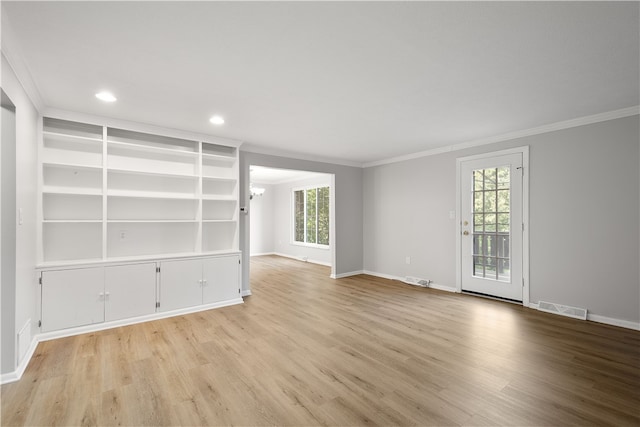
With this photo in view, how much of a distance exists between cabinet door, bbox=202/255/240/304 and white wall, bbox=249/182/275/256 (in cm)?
520

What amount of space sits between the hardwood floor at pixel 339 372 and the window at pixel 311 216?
4.40m

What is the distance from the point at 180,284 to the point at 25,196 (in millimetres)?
1825

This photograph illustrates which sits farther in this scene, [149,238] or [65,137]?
[149,238]

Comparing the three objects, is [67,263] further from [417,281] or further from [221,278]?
[417,281]

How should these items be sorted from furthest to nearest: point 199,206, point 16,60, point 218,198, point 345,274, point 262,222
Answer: point 262,222 < point 345,274 < point 218,198 < point 199,206 < point 16,60

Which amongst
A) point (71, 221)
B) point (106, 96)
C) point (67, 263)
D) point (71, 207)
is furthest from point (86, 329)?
point (106, 96)

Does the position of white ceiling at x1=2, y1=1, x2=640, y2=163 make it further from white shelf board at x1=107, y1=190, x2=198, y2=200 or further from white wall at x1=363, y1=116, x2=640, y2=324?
white shelf board at x1=107, y1=190, x2=198, y2=200

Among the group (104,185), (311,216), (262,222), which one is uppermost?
(104,185)

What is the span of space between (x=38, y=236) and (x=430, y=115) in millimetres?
4369

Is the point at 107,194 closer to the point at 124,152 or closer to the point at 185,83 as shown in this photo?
the point at 124,152

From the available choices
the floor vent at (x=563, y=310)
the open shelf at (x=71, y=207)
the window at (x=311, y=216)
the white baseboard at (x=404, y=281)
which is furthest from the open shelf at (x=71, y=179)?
the floor vent at (x=563, y=310)

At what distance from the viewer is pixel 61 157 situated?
3.50 meters

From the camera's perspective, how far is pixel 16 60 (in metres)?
2.18

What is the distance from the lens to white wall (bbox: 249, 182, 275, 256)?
9.60 meters
